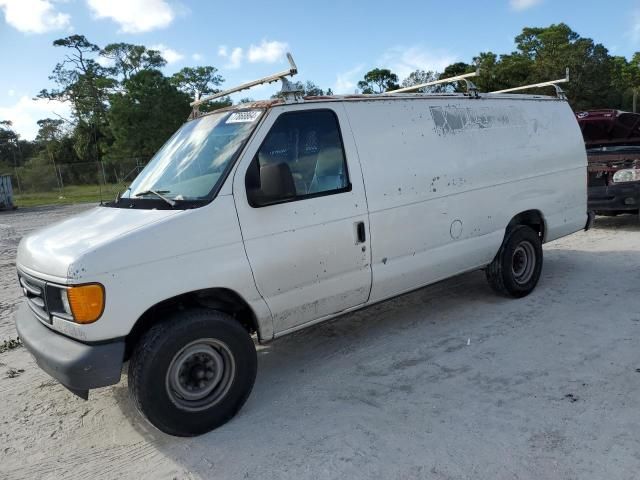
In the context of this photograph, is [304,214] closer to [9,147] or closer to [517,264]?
[517,264]

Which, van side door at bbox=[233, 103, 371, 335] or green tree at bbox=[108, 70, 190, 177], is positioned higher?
green tree at bbox=[108, 70, 190, 177]

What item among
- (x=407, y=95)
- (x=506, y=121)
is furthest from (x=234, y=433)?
(x=506, y=121)

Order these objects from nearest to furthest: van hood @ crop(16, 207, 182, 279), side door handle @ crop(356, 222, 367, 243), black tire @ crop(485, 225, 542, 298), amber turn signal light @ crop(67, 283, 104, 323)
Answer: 1. amber turn signal light @ crop(67, 283, 104, 323)
2. van hood @ crop(16, 207, 182, 279)
3. side door handle @ crop(356, 222, 367, 243)
4. black tire @ crop(485, 225, 542, 298)

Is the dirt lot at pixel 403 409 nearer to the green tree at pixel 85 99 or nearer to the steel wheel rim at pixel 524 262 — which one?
the steel wheel rim at pixel 524 262

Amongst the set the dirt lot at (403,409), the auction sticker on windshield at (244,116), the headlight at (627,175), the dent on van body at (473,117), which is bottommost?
the dirt lot at (403,409)

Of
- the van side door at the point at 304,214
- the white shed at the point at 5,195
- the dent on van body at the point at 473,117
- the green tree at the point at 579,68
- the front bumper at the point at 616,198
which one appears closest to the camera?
the van side door at the point at 304,214

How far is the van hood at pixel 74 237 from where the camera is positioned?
3.10 metres

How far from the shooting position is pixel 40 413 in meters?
3.87

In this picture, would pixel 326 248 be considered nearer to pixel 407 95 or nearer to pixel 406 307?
pixel 407 95

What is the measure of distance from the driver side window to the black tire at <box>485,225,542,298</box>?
91.0 inches

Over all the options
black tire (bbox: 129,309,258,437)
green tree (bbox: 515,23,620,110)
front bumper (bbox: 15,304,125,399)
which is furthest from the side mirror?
green tree (bbox: 515,23,620,110)

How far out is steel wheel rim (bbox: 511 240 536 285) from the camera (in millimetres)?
5664

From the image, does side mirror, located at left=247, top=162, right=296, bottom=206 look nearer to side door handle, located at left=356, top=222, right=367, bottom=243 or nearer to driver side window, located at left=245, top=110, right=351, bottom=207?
driver side window, located at left=245, top=110, right=351, bottom=207

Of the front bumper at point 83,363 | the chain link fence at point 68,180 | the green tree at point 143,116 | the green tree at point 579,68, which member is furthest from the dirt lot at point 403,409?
the green tree at point 579,68
